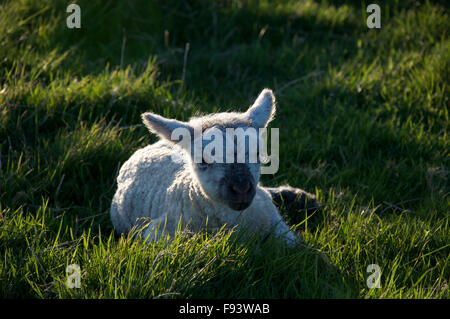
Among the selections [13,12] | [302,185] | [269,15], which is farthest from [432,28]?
[13,12]

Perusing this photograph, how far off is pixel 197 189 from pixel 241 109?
225cm

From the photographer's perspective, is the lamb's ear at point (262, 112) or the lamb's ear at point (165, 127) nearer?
the lamb's ear at point (165, 127)

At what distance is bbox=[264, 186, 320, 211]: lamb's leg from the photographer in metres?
4.15

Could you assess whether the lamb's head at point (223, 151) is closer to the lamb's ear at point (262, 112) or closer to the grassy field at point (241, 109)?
the lamb's ear at point (262, 112)

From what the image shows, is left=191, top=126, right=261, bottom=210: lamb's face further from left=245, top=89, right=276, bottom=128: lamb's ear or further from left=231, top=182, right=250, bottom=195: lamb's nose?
left=245, top=89, right=276, bottom=128: lamb's ear

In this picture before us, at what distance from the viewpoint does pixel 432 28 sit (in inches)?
259

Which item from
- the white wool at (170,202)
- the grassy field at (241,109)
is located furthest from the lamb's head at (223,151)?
the grassy field at (241,109)

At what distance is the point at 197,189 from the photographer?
12.0 ft

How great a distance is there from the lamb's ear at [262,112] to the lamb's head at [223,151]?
2 cm

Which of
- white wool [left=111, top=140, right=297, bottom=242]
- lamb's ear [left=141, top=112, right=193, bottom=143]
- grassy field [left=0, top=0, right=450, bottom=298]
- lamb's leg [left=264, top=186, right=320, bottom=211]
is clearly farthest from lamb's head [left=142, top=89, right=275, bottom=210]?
lamb's leg [left=264, top=186, right=320, bottom=211]

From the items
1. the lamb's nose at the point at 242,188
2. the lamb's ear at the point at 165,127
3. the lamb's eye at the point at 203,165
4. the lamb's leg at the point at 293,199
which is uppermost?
the lamb's ear at the point at 165,127

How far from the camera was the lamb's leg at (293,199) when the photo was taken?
163 inches

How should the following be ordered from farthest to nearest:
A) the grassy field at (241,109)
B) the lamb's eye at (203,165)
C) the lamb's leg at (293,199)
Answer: the lamb's leg at (293,199) < the lamb's eye at (203,165) < the grassy field at (241,109)

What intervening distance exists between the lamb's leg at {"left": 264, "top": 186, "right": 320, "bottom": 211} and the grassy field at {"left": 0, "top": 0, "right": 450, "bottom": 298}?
10cm
